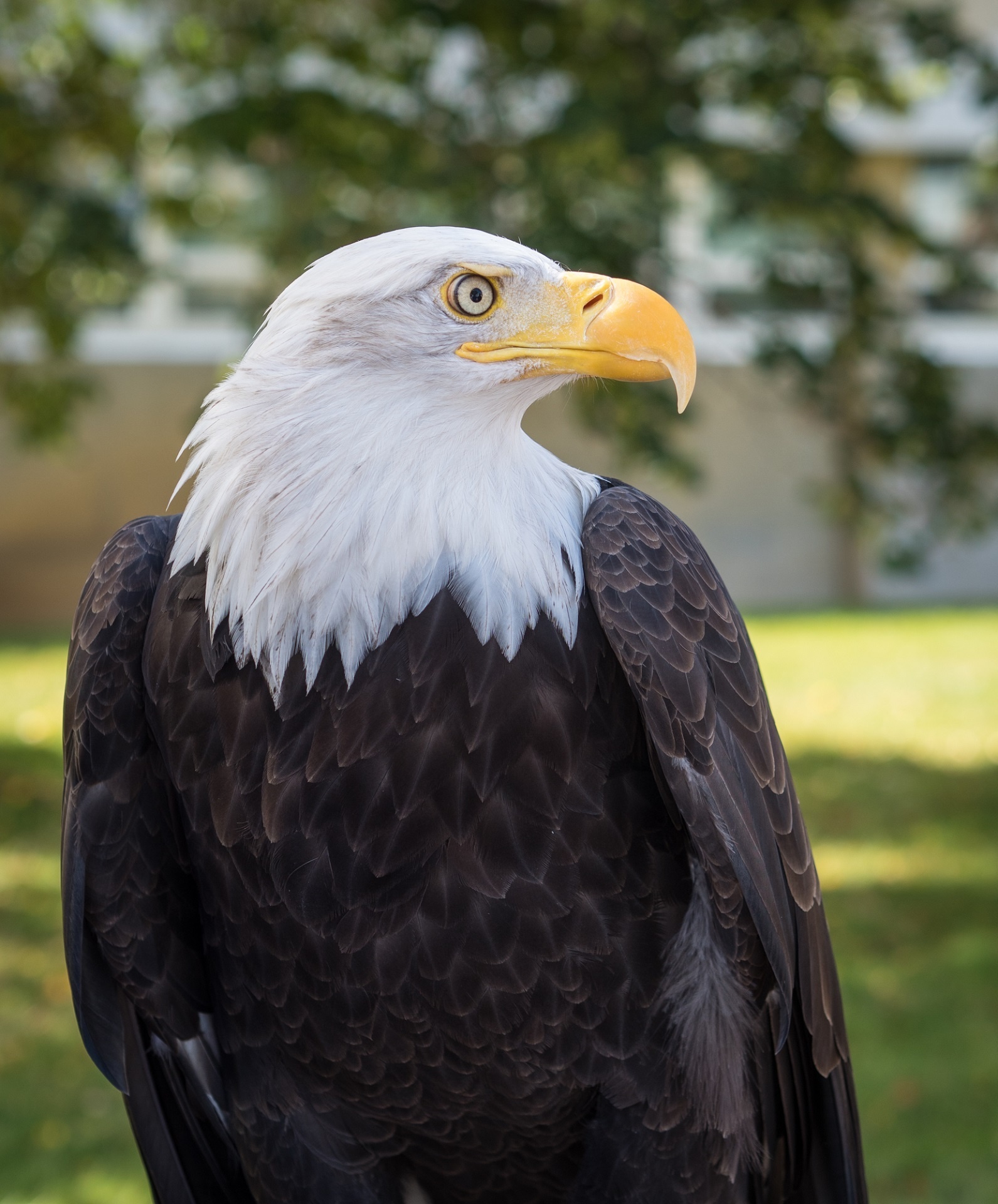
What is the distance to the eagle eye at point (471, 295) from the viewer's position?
2.27 m

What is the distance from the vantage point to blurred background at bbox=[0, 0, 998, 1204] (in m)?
5.15

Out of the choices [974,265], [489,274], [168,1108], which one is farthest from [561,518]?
[974,265]

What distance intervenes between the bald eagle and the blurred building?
9301mm

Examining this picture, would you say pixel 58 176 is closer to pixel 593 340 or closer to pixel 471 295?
pixel 471 295

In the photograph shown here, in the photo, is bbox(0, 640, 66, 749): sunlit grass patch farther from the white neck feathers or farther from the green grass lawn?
the white neck feathers

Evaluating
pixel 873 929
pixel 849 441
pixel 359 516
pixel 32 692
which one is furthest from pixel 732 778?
pixel 32 692

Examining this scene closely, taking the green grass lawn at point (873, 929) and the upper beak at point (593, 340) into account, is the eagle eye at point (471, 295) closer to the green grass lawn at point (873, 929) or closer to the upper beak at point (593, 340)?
the upper beak at point (593, 340)

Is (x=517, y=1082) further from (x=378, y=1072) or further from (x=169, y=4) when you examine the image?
(x=169, y=4)

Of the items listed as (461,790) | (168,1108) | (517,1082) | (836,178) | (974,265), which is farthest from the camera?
(974,265)

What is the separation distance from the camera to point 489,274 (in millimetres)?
→ 2273

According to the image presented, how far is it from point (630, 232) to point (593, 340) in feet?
11.6

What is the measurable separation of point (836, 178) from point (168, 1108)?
14.6 ft

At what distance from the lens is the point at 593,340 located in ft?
7.43

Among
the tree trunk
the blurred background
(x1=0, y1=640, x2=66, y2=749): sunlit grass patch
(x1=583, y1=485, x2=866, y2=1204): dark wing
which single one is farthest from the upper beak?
(x1=0, y1=640, x2=66, y2=749): sunlit grass patch
